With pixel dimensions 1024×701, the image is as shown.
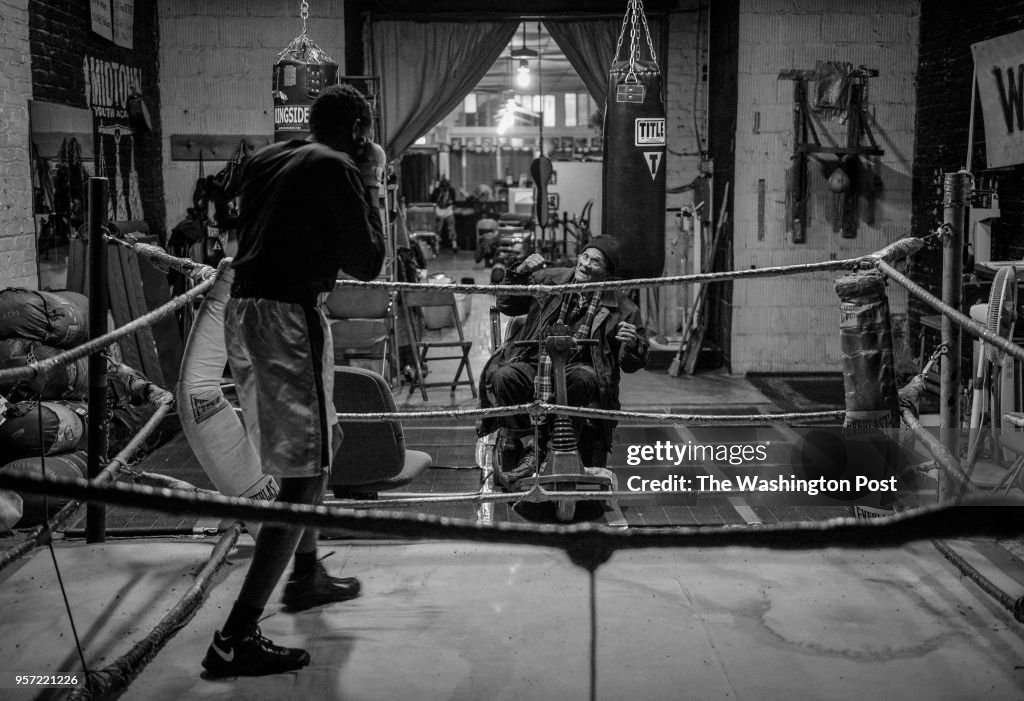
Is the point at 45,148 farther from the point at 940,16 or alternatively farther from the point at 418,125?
the point at 940,16

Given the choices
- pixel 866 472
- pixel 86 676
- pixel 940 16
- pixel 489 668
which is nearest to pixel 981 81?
pixel 940 16

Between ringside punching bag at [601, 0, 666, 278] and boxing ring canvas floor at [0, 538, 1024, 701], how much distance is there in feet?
12.2

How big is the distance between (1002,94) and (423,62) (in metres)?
4.52

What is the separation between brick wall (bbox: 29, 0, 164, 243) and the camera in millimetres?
6094

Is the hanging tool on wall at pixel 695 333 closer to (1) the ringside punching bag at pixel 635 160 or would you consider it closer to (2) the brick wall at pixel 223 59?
(1) the ringside punching bag at pixel 635 160

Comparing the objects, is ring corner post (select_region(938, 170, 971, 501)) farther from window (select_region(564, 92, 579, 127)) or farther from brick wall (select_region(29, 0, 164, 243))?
window (select_region(564, 92, 579, 127))

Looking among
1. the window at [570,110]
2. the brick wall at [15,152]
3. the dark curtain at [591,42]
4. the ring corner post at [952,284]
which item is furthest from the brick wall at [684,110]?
the window at [570,110]

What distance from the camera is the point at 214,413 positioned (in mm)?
2912

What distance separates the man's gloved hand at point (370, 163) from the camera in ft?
9.04

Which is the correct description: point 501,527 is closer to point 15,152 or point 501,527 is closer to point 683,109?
point 15,152

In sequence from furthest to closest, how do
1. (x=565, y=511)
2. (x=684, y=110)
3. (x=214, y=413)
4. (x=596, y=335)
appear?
(x=684, y=110) < (x=596, y=335) < (x=565, y=511) < (x=214, y=413)

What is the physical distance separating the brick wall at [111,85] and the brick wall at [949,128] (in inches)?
227

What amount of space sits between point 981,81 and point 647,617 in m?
4.88

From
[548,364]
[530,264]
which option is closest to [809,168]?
[530,264]
